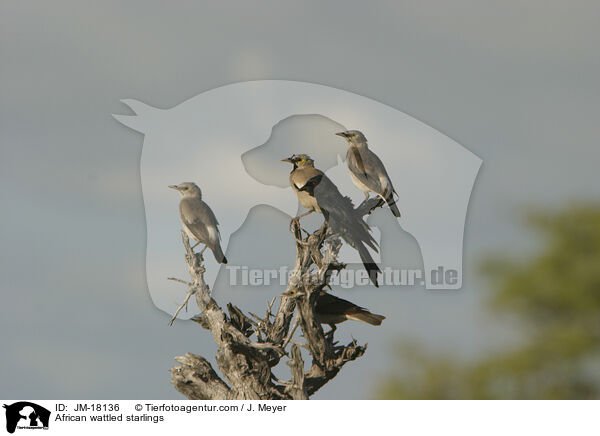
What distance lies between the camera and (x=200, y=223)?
7.80 meters

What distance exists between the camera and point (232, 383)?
7895mm

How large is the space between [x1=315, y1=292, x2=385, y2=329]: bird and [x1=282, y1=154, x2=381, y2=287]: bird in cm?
45

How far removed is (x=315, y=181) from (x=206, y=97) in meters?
1.80

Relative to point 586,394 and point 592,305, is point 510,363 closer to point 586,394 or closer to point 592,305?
point 586,394

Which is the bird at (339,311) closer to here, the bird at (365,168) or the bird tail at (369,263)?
the bird tail at (369,263)

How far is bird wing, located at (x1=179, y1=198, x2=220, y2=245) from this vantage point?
7793mm

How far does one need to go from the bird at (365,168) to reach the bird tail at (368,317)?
1.29 m

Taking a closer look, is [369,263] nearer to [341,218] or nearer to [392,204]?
[341,218]
